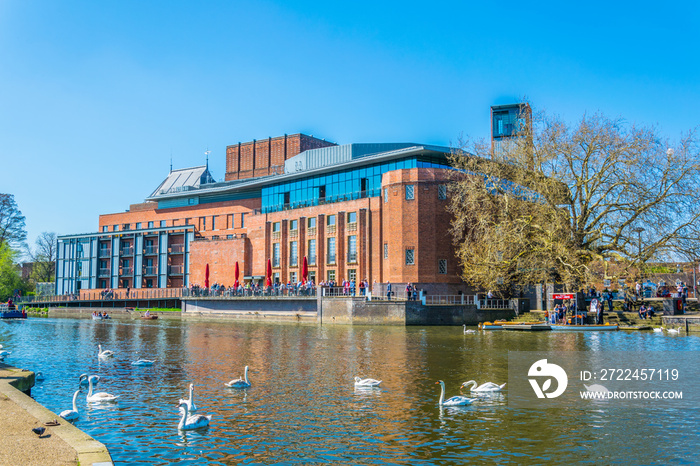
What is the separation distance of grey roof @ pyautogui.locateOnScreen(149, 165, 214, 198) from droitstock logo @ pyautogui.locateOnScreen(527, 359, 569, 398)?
7223cm

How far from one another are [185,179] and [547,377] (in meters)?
81.1

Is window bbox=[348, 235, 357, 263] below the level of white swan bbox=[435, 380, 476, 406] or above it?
above

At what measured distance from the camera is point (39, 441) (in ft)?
30.3

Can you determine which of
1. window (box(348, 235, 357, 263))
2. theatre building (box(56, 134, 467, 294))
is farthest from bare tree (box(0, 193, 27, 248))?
window (box(348, 235, 357, 263))

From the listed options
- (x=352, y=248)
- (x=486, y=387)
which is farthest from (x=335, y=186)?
(x=486, y=387)

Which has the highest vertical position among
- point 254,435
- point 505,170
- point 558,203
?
point 505,170

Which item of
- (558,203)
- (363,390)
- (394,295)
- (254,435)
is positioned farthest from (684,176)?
(254,435)

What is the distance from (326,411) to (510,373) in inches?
308

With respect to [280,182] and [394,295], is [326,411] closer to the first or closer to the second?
[394,295]

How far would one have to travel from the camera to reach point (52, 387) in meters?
17.2

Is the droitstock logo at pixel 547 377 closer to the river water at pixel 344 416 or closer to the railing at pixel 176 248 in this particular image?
the river water at pixel 344 416

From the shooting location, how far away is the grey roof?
297 feet

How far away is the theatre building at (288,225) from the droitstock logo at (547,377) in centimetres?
2793

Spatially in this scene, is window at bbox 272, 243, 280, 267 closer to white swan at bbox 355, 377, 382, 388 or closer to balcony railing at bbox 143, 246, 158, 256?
balcony railing at bbox 143, 246, 158, 256
